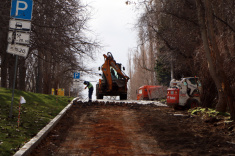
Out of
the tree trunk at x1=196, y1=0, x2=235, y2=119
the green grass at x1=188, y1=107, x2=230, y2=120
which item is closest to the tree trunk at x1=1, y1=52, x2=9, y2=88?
the green grass at x1=188, y1=107, x2=230, y2=120

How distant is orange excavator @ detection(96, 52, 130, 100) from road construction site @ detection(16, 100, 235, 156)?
1337 centimetres

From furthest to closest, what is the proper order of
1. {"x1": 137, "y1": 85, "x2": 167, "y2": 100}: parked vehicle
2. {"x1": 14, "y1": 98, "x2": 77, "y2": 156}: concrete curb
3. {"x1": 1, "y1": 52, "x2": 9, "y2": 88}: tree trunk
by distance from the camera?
{"x1": 137, "y1": 85, "x2": 167, "y2": 100}: parked vehicle, {"x1": 1, "y1": 52, "x2": 9, "y2": 88}: tree trunk, {"x1": 14, "y1": 98, "x2": 77, "y2": 156}: concrete curb

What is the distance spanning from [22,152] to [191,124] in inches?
266

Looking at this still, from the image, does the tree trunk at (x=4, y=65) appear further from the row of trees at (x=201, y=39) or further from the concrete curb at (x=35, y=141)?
the concrete curb at (x=35, y=141)

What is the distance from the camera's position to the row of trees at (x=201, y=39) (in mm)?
11656

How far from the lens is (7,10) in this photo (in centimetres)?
1385

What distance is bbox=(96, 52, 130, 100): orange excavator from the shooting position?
2600 centimetres

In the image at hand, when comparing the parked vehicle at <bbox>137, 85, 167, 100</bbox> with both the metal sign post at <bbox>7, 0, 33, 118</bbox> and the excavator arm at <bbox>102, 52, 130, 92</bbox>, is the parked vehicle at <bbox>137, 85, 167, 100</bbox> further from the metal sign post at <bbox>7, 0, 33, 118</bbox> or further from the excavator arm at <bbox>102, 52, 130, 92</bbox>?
the metal sign post at <bbox>7, 0, 33, 118</bbox>

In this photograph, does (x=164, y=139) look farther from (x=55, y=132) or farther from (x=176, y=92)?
(x=176, y=92)

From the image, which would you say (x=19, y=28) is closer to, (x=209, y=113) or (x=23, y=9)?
(x=23, y=9)

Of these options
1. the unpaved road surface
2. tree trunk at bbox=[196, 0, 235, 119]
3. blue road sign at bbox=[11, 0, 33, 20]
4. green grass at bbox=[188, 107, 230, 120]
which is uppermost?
blue road sign at bbox=[11, 0, 33, 20]

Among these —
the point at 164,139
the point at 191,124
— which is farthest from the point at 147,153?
the point at 191,124

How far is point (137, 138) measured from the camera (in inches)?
354

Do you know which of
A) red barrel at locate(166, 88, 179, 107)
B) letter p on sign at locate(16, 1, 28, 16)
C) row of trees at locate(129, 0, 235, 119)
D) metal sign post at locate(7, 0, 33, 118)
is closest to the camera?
metal sign post at locate(7, 0, 33, 118)
